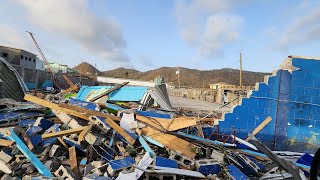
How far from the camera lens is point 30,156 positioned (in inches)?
241

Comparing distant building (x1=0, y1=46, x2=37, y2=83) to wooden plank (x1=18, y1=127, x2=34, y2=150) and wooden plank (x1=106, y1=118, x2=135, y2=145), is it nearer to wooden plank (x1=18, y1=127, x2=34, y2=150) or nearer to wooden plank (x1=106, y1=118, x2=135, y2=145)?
wooden plank (x1=18, y1=127, x2=34, y2=150)

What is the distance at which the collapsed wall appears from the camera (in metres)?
8.52

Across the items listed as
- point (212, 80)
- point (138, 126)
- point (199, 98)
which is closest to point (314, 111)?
point (138, 126)

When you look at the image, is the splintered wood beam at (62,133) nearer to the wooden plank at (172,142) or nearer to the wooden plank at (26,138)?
the wooden plank at (26,138)

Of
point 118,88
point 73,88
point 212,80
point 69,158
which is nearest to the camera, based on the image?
point 69,158

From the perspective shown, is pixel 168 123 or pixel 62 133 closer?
pixel 62 133

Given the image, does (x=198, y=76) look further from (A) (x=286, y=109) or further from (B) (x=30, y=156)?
(B) (x=30, y=156)

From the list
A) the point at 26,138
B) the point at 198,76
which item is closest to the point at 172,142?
the point at 26,138

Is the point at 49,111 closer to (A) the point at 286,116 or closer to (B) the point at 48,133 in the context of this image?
(B) the point at 48,133

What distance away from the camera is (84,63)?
96.4 m

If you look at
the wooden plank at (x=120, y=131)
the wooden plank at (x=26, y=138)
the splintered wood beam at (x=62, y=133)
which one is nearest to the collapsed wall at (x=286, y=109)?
the wooden plank at (x=120, y=131)

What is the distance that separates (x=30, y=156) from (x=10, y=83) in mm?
8741

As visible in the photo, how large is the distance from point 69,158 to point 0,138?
5.91 ft

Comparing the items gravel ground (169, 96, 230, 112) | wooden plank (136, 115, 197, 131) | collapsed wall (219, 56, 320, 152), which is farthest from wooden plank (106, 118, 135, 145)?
gravel ground (169, 96, 230, 112)
